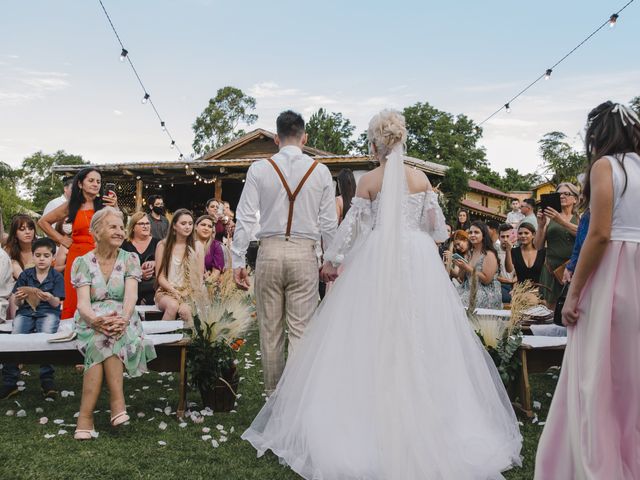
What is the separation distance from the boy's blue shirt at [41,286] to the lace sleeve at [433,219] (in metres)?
3.65

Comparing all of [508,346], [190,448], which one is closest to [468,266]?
[508,346]

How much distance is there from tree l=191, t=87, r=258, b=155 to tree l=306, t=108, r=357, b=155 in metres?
4.85

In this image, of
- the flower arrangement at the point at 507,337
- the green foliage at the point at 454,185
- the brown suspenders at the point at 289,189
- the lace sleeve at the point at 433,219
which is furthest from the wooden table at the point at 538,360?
the green foliage at the point at 454,185

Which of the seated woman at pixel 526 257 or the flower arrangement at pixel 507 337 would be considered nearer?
the flower arrangement at pixel 507 337

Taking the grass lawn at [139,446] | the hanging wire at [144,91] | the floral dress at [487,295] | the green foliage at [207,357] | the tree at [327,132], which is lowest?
the grass lawn at [139,446]

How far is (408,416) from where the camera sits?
10.5ft

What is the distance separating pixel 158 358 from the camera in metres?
4.52

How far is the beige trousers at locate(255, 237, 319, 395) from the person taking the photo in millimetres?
4316

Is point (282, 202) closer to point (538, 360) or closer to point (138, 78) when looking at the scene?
point (538, 360)

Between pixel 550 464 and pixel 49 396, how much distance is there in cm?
413

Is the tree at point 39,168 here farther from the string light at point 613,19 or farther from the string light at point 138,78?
the string light at point 613,19

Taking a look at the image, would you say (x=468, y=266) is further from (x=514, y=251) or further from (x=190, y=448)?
(x=190, y=448)

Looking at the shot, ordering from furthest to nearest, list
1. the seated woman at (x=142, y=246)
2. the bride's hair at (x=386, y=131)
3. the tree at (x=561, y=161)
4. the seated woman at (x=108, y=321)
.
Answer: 1. the tree at (x=561, y=161)
2. the seated woman at (x=142, y=246)
3. the seated woman at (x=108, y=321)
4. the bride's hair at (x=386, y=131)

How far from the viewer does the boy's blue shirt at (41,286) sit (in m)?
5.43
